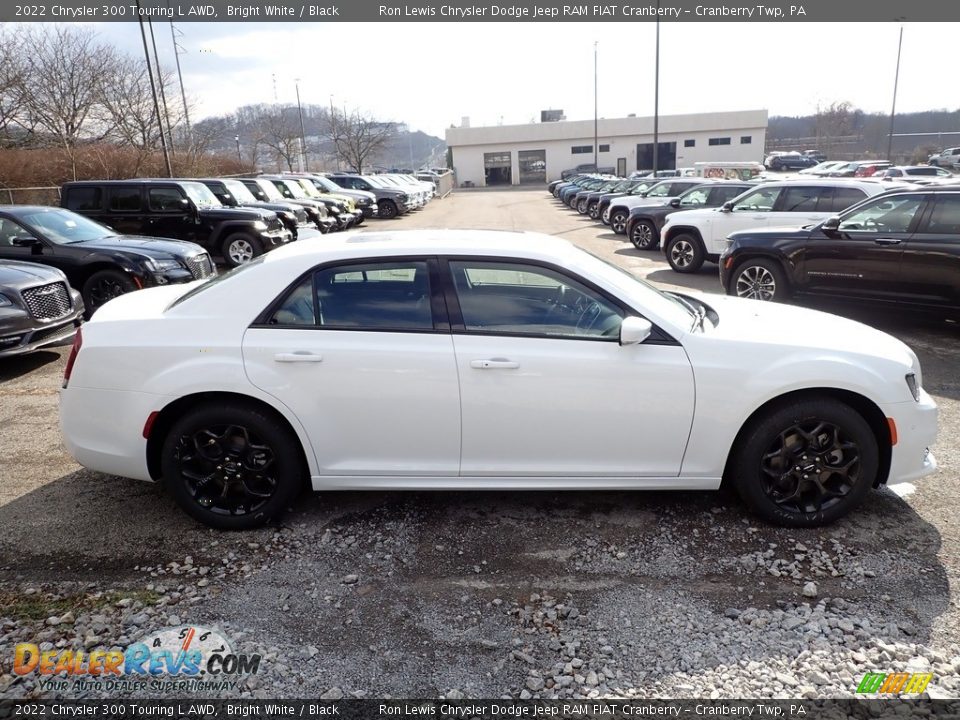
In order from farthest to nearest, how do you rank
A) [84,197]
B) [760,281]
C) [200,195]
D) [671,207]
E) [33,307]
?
[671,207] → [200,195] → [84,197] → [760,281] → [33,307]

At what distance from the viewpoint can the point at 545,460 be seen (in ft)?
11.7

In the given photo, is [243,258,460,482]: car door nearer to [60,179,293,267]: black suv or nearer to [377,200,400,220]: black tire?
[60,179,293,267]: black suv

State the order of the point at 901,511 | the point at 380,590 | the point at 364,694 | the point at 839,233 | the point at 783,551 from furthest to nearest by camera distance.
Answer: the point at 839,233
the point at 901,511
the point at 783,551
the point at 380,590
the point at 364,694

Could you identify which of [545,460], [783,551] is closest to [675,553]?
[783,551]

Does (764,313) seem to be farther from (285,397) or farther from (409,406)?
(285,397)

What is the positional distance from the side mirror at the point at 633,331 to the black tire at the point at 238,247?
1152cm

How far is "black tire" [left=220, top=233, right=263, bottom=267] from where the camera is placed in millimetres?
13420

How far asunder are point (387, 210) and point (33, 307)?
23149 mm

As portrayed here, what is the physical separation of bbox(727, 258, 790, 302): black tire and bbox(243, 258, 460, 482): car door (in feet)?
21.8

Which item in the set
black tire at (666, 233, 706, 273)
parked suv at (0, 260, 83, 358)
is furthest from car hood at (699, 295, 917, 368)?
black tire at (666, 233, 706, 273)

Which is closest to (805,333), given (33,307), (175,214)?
(33,307)

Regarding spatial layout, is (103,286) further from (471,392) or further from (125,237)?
(471,392)

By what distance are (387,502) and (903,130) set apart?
120077mm

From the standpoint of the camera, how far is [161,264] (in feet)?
29.3
